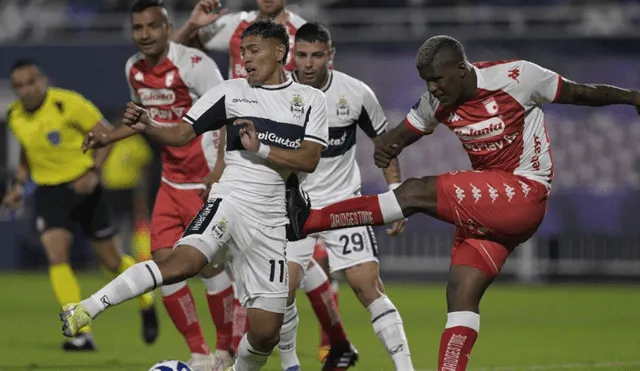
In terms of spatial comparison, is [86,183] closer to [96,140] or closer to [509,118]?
[96,140]

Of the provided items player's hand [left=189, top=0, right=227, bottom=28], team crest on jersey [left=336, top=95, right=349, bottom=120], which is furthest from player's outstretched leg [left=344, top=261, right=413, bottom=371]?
player's hand [left=189, top=0, right=227, bottom=28]

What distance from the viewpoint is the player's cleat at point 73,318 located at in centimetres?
690

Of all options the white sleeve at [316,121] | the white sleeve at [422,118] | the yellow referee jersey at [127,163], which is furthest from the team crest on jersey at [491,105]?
the yellow referee jersey at [127,163]

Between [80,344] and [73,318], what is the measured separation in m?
4.71

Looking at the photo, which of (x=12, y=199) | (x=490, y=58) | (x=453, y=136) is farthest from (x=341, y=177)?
(x=490, y=58)

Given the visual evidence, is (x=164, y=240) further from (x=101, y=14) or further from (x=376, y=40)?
A: (x=101, y=14)

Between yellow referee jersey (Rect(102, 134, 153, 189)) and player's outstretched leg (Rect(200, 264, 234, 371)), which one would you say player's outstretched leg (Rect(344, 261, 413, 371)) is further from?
yellow referee jersey (Rect(102, 134, 153, 189))

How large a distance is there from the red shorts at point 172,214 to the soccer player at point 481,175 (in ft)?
Result: 7.75

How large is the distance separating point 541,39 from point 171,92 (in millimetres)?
10669

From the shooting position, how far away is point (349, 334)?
13242mm

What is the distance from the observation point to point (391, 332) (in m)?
8.75

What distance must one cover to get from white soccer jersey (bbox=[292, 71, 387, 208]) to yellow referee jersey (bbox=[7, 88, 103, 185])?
3.40m

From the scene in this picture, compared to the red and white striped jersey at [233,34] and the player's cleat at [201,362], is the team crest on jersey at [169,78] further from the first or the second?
the player's cleat at [201,362]

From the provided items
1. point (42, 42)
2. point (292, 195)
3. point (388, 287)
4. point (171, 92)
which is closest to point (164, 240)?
point (171, 92)
